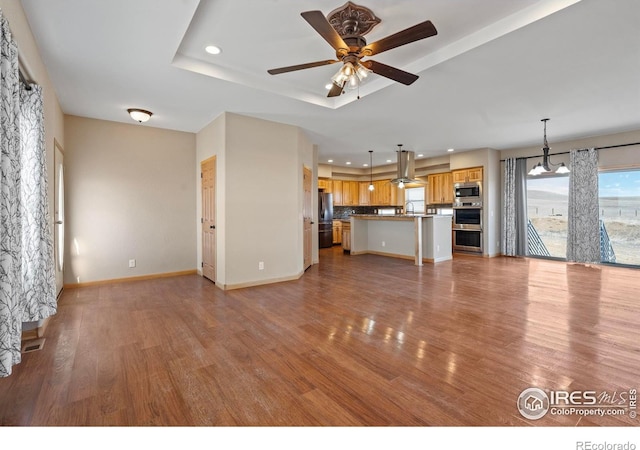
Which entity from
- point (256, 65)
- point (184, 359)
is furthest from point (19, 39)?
point (184, 359)

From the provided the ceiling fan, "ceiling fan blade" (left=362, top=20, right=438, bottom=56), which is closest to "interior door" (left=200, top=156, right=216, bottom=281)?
the ceiling fan

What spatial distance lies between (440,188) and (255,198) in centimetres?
616

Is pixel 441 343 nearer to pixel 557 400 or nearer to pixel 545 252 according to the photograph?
pixel 557 400

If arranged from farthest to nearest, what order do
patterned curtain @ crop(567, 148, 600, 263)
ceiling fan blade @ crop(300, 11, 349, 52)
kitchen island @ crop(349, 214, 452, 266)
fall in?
kitchen island @ crop(349, 214, 452, 266) → patterned curtain @ crop(567, 148, 600, 263) → ceiling fan blade @ crop(300, 11, 349, 52)

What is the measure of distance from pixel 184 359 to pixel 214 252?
2.63 metres

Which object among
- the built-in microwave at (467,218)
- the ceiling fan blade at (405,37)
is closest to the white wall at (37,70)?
the ceiling fan blade at (405,37)

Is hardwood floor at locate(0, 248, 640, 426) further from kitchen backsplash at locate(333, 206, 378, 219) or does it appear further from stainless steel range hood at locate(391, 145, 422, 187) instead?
kitchen backsplash at locate(333, 206, 378, 219)

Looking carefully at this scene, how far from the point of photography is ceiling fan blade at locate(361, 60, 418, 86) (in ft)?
8.44

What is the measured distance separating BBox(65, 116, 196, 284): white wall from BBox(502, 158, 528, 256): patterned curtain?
24.2ft

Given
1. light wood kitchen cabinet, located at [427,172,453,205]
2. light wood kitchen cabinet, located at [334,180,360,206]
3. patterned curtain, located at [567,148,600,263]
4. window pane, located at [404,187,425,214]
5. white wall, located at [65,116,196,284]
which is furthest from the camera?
light wood kitchen cabinet, located at [334,180,360,206]

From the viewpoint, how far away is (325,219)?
906 centimetres

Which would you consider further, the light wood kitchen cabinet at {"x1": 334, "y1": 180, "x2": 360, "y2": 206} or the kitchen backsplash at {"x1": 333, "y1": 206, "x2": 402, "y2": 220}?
the kitchen backsplash at {"x1": 333, "y1": 206, "x2": 402, "y2": 220}

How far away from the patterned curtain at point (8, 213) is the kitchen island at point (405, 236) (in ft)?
20.1

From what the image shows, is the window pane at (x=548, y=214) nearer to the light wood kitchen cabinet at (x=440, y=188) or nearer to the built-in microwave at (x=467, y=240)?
the built-in microwave at (x=467, y=240)
